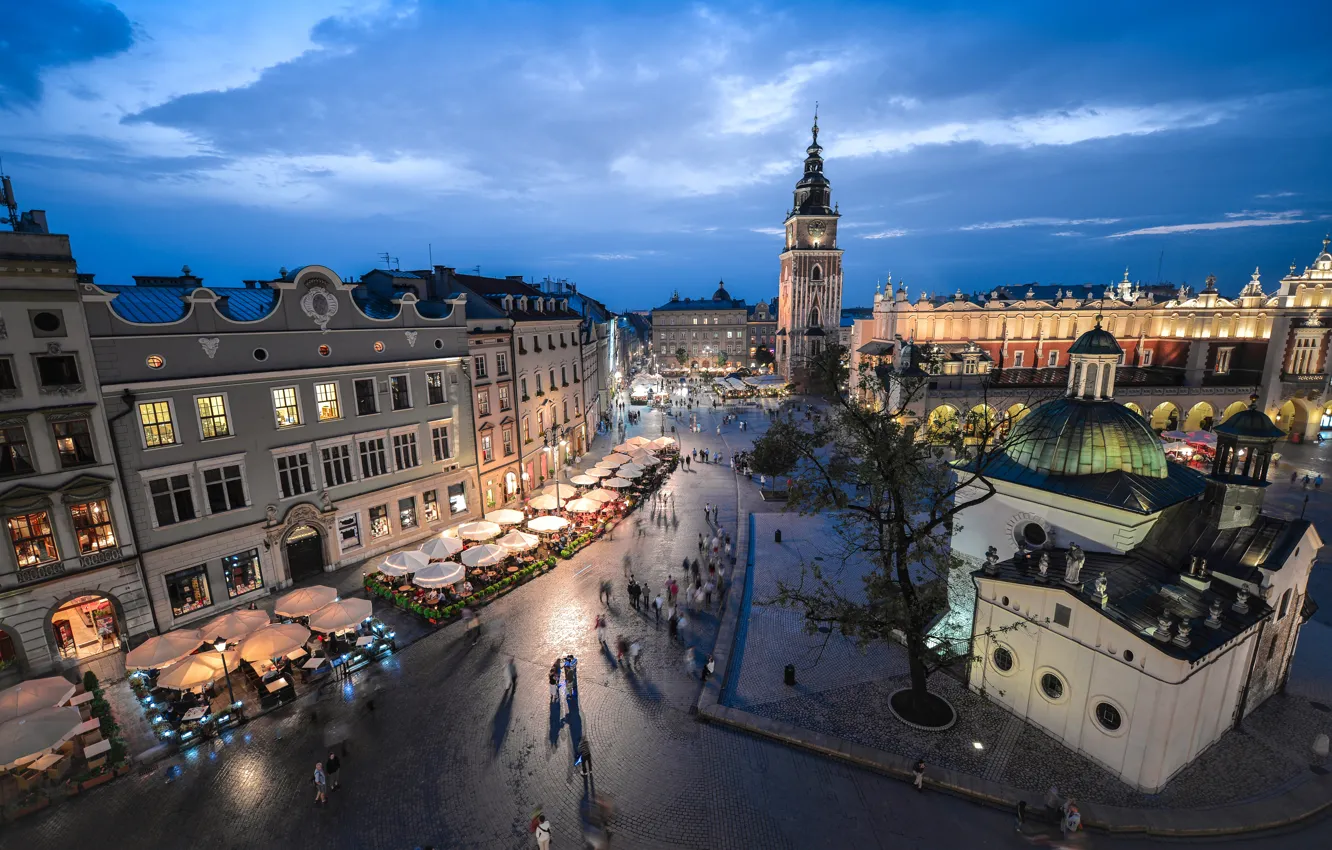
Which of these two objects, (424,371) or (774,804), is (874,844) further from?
(424,371)

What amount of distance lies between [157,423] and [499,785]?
20.2 metres

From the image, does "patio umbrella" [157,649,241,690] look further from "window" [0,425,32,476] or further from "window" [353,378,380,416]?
"window" [353,378,380,416]

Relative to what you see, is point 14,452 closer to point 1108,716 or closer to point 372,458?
point 372,458

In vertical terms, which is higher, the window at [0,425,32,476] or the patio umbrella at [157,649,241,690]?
the window at [0,425,32,476]

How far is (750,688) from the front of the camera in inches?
789

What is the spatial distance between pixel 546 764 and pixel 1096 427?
842 inches

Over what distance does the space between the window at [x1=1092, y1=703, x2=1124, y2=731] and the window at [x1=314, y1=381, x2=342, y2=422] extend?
106 ft

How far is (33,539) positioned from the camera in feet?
67.2

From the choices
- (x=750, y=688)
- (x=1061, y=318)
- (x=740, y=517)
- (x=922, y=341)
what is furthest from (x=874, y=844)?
(x=1061, y=318)

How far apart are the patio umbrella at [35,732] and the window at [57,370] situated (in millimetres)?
11336

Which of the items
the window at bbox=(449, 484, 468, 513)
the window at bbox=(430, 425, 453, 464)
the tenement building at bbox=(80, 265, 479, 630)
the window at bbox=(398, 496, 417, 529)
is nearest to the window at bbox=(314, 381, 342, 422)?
the tenement building at bbox=(80, 265, 479, 630)

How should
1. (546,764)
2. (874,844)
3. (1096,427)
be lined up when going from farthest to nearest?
1. (1096,427)
2. (546,764)
3. (874,844)

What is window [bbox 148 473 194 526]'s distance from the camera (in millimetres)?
23109

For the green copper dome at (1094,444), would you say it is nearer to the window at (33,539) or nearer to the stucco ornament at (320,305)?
the stucco ornament at (320,305)
